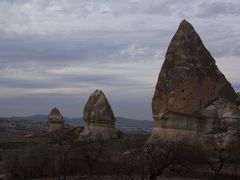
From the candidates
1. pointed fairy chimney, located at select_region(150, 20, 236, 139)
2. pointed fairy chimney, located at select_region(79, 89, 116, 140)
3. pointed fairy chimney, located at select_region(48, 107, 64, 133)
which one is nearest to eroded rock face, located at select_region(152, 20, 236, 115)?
pointed fairy chimney, located at select_region(150, 20, 236, 139)

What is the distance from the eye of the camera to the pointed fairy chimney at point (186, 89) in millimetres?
40656

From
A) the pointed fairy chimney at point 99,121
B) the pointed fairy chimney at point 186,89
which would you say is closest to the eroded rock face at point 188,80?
the pointed fairy chimney at point 186,89

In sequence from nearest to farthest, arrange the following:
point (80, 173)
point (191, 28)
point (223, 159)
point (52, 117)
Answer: point (223, 159) < point (80, 173) < point (191, 28) < point (52, 117)

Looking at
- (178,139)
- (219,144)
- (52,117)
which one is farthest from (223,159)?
(52,117)

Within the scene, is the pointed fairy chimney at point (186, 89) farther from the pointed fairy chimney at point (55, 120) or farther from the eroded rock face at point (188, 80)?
the pointed fairy chimney at point (55, 120)

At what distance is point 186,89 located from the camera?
4125cm

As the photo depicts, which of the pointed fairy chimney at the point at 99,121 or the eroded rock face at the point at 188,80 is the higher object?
the eroded rock face at the point at 188,80

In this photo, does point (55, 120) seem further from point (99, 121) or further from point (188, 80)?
point (188, 80)

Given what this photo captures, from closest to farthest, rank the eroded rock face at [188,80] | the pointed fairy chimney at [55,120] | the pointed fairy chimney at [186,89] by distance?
the pointed fairy chimney at [186,89] < the eroded rock face at [188,80] < the pointed fairy chimney at [55,120]

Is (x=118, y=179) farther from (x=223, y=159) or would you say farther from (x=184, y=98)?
(x=184, y=98)

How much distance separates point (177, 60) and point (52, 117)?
94.0ft

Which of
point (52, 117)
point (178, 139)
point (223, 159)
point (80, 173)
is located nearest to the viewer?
point (223, 159)

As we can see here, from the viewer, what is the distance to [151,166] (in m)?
29.0

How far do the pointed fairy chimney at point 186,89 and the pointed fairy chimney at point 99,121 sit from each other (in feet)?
49.7
